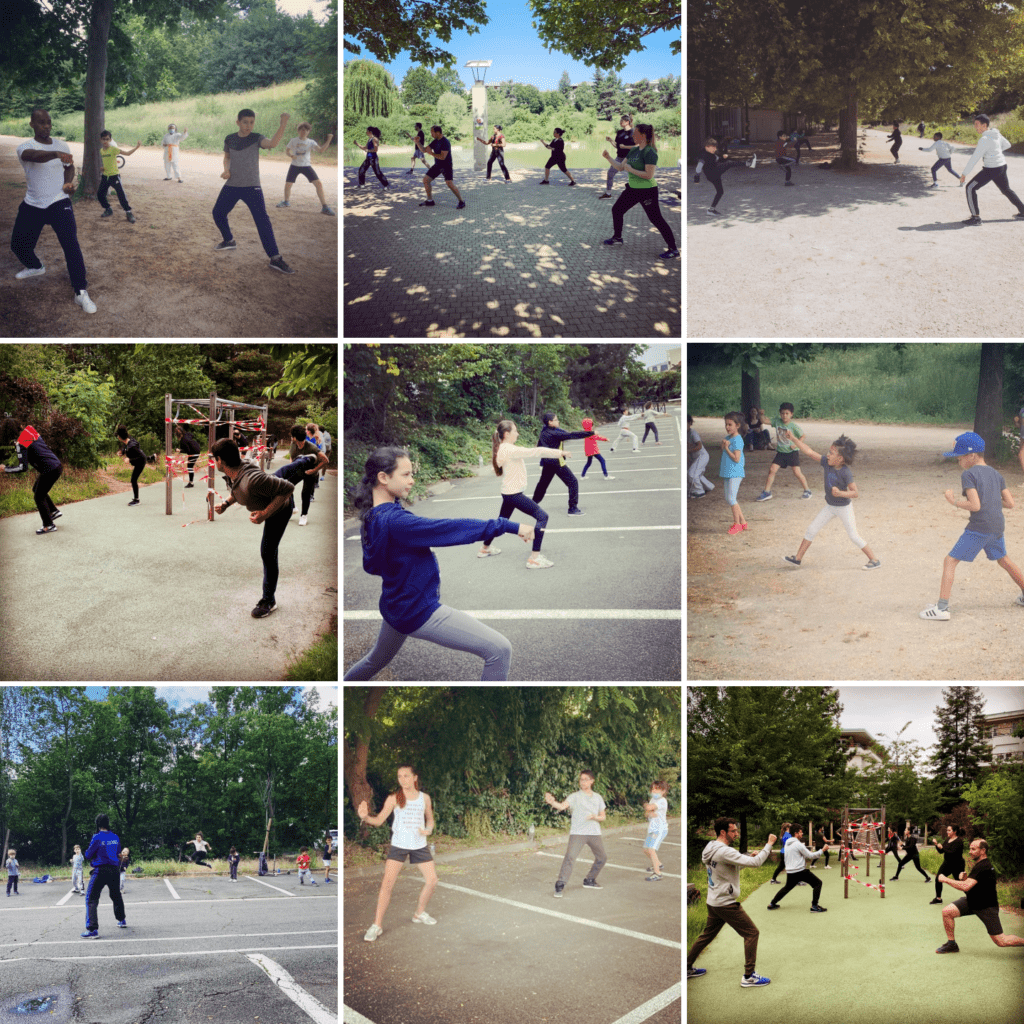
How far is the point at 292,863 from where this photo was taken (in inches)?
211

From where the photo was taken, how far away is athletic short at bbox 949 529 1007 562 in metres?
5.36

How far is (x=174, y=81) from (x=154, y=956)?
715 cm

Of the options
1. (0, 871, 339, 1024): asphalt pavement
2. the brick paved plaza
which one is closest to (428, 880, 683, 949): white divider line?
(0, 871, 339, 1024): asphalt pavement

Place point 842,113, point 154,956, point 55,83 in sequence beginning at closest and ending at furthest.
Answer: point 154,956 → point 55,83 → point 842,113

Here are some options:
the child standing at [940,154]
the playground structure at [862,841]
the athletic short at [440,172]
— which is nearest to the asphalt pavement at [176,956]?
the playground structure at [862,841]

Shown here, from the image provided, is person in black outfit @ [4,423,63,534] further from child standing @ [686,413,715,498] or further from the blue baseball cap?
the blue baseball cap

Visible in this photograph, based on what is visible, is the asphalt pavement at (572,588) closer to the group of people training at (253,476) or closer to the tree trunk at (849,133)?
the group of people training at (253,476)

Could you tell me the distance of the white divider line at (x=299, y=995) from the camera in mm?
5012

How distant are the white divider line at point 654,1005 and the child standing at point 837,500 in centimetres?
326

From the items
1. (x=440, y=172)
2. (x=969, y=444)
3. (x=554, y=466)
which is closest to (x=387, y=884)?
(x=554, y=466)

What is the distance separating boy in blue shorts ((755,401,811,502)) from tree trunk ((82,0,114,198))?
619 centimetres

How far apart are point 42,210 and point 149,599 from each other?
3.35 m

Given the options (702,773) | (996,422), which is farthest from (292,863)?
(996,422)

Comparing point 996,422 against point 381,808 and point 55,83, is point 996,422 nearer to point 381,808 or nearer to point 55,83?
point 381,808
